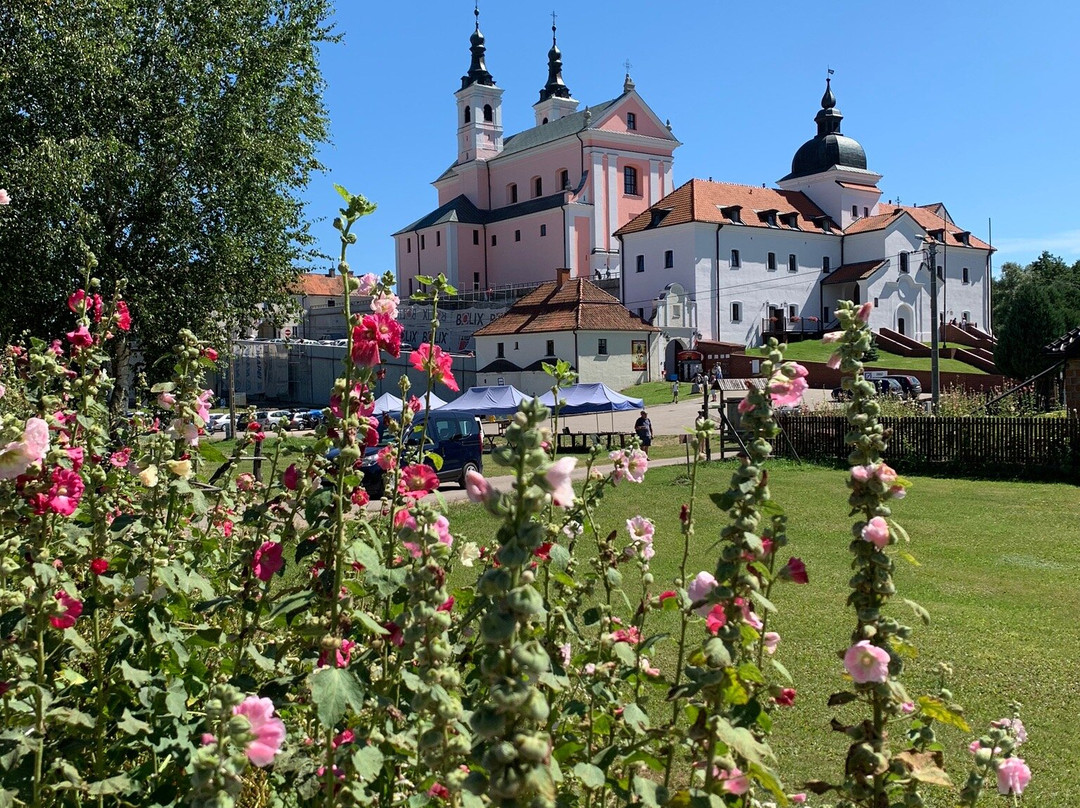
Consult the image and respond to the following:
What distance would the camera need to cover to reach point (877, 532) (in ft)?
6.25

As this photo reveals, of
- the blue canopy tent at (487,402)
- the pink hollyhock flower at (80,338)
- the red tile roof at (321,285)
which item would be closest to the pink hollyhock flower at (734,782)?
the pink hollyhock flower at (80,338)

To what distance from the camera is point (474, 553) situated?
2.87 meters

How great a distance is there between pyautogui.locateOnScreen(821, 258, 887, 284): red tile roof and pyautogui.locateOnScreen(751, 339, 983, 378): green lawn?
26.7ft

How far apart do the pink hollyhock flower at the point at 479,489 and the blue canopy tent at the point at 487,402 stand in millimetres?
24174

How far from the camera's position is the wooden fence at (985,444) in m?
18.4

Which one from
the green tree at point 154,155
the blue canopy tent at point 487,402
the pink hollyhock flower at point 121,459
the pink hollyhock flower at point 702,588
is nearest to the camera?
the pink hollyhock flower at point 702,588

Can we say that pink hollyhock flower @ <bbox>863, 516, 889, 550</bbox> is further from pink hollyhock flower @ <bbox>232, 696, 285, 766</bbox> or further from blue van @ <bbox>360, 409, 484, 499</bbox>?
blue van @ <bbox>360, 409, 484, 499</bbox>

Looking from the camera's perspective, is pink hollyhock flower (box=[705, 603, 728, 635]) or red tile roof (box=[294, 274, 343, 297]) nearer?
pink hollyhock flower (box=[705, 603, 728, 635])

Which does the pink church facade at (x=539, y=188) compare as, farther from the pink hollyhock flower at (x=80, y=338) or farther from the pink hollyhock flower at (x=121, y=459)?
the pink hollyhock flower at (x=80, y=338)

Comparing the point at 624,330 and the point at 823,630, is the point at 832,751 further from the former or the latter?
the point at 624,330

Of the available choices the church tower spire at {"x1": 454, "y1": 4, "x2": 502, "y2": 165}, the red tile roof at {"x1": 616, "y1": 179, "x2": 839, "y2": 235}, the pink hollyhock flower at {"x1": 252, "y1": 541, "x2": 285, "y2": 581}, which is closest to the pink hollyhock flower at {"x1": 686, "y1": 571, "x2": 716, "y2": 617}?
the pink hollyhock flower at {"x1": 252, "y1": 541, "x2": 285, "y2": 581}

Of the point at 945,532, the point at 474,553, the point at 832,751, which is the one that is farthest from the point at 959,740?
the point at 945,532

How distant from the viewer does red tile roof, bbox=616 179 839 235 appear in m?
54.8

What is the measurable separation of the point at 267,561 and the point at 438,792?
979mm
